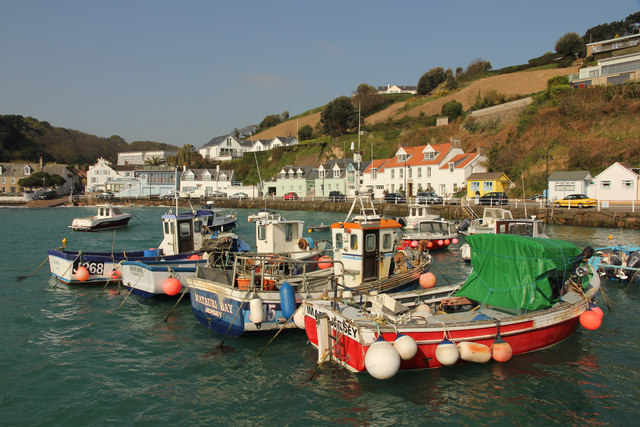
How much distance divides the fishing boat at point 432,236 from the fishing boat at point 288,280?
12.1m

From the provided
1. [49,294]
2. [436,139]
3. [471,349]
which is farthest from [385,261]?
[436,139]

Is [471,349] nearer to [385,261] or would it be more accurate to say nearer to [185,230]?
[385,261]

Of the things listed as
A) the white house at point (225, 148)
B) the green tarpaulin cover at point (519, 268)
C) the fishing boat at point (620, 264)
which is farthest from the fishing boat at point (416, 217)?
the white house at point (225, 148)

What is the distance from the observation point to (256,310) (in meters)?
11.4

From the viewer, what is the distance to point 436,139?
265 feet

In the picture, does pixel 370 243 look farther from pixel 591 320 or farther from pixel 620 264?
pixel 620 264

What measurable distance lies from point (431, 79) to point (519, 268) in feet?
409

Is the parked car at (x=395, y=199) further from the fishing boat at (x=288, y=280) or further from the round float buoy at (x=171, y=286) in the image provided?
the round float buoy at (x=171, y=286)

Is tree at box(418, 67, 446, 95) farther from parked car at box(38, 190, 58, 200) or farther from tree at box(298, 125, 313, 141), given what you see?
parked car at box(38, 190, 58, 200)

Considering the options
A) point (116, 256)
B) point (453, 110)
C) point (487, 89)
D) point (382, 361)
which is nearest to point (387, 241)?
point (382, 361)

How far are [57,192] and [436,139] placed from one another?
83.0m

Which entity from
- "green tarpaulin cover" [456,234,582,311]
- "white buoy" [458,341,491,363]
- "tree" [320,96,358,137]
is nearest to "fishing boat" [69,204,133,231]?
"green tarpaulin cover" [456,234,582,311]

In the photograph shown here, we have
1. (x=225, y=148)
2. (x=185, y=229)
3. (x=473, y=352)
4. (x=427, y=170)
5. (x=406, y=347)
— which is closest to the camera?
(x=406, y=347)

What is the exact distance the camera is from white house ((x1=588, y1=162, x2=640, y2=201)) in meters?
41.6
